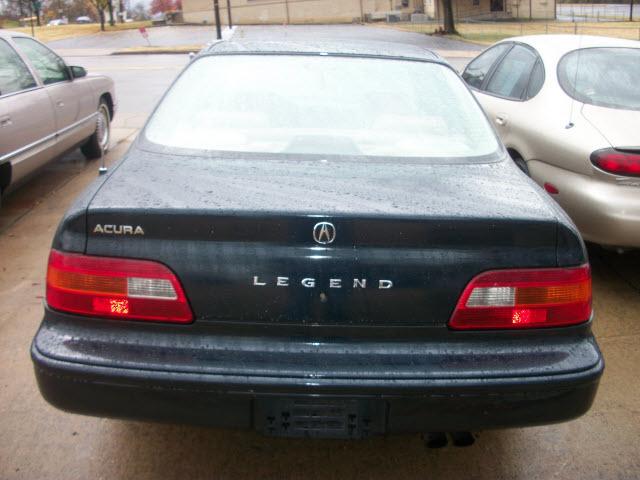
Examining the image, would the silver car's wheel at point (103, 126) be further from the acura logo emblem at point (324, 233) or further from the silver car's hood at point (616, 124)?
the acura logo emblem at point (324, 233)

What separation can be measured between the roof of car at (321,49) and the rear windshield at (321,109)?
7 cm

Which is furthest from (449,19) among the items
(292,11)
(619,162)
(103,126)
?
(619,162)

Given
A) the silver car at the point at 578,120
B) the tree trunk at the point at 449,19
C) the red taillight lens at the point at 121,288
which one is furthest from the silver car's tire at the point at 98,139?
the tree trunk at the point at 449,19

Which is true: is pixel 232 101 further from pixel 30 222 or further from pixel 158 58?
pixel 158 58

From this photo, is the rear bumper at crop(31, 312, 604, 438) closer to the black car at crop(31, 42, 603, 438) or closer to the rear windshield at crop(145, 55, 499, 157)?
the black car at crop(31, 42, 603, 438)

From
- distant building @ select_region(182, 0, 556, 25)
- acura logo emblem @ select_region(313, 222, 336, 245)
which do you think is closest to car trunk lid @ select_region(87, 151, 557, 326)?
acura logo emblem @ select_region(313, 222, 336, 245)

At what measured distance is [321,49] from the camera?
3.45 meters

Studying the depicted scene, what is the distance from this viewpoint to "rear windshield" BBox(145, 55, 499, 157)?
2844mm

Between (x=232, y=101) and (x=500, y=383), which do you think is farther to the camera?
(x=232, y=101)

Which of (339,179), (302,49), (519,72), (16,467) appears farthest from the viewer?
(519,72)

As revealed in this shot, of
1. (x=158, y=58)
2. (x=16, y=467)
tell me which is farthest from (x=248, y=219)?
(x=158, y=58)

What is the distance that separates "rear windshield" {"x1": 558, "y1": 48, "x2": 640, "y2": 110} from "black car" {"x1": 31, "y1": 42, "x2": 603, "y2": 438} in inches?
107

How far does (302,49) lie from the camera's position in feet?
11.3

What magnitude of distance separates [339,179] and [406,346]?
636mm
